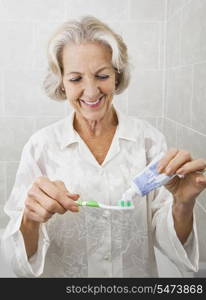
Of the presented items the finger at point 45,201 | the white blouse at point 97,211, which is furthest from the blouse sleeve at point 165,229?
the finger at point 45,201

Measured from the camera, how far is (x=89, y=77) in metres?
0.69

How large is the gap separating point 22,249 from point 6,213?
0.43 feet

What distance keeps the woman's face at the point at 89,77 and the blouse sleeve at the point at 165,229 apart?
0.43 feet

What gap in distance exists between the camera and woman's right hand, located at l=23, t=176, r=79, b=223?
589 millimetres

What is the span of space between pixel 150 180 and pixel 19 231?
0.26m

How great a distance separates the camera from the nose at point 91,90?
69 centimetres

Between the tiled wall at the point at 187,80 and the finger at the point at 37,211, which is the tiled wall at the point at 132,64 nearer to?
the tiled wall at the point at 187,80

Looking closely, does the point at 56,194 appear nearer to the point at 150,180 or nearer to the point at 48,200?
the point at 48,200

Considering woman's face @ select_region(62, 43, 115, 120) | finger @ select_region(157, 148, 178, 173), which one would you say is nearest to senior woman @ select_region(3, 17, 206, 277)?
woman's face @ select_region(62, 43, 115, 120)

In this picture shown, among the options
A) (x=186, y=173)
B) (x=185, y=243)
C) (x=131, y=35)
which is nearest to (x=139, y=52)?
(x=131, y=35)

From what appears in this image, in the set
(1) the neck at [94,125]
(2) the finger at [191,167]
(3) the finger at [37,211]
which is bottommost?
(3) the finger at [37,211]

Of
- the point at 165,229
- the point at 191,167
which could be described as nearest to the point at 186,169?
the point at 191,167

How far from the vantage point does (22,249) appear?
2.19ft

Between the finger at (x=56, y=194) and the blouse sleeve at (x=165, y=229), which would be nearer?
the finger at (x=56, y=194)
